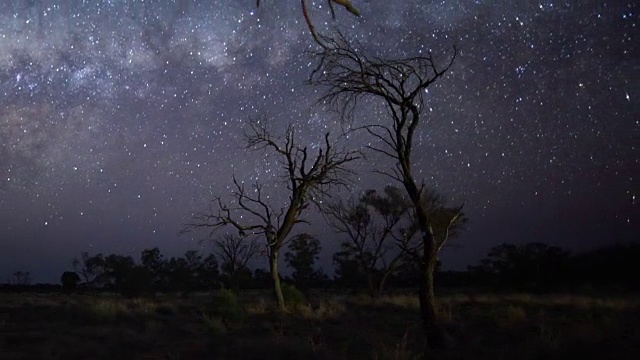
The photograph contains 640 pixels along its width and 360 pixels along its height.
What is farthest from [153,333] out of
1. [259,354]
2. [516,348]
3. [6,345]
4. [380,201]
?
A: [380,201]

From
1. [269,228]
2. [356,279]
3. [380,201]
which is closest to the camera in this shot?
[269,228]

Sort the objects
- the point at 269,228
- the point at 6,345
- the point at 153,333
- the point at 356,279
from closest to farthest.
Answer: the point at 6,345 → the point at 153,333 → the point at 269,228 → the point at 356,279

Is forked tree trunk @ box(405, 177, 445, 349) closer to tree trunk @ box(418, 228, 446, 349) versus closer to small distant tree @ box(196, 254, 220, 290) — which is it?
tree trunk @ box(418, 228, 446, 349)

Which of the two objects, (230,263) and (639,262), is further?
(230,263)

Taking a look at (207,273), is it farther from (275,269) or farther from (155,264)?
(275,269)

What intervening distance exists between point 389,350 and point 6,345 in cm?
948

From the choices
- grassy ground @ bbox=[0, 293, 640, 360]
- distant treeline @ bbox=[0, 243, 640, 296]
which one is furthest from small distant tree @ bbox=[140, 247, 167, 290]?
grassy ground @ bbox=[0, 293, 640, 360]

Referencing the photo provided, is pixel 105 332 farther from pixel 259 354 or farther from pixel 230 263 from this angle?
pixel 230 263

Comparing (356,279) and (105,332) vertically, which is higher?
(356,279)

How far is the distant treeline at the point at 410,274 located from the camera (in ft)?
162

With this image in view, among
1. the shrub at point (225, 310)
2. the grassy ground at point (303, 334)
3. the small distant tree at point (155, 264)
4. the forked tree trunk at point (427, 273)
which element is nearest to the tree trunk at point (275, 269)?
the grassy ground at point (303, 334)

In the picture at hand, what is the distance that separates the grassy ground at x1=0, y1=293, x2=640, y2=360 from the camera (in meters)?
12.9

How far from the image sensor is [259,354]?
13789 mm

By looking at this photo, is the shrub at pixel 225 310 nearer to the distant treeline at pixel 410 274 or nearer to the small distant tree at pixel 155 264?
the distant treeline at pixel 410 274
